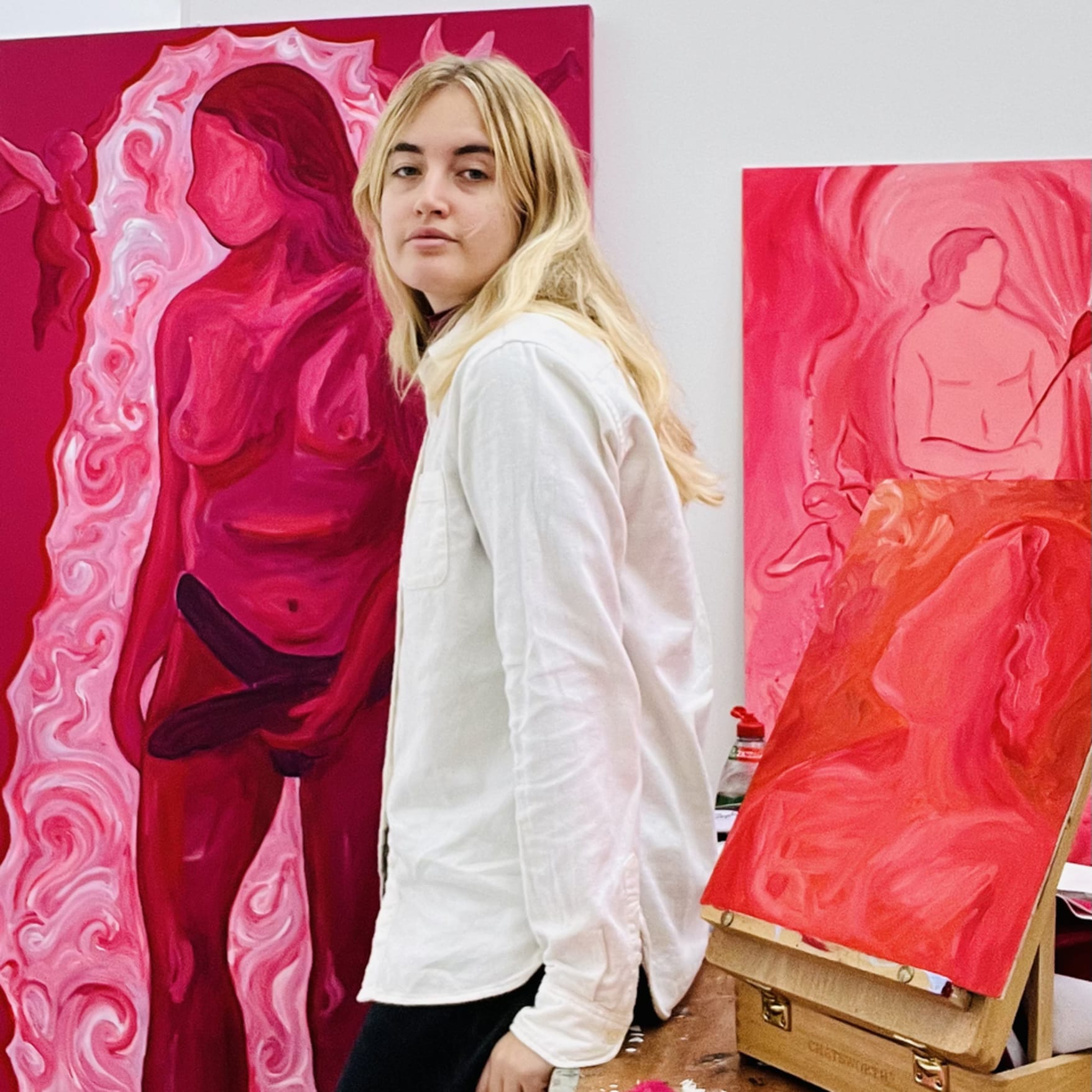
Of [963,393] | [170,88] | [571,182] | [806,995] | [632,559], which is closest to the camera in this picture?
[806,995]

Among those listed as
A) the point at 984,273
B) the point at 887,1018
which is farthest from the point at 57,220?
the point at 887,1018

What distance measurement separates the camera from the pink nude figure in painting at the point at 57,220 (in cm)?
183

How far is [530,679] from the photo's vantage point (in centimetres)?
108

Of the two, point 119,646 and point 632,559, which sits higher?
point 632,559

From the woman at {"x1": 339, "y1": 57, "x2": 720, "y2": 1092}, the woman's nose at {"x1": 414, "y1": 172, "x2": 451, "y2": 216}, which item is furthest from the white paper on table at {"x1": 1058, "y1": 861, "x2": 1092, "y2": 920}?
the woman's nose at {"x1": 414, "y1": 172, "x2": 451, "y2": 216}

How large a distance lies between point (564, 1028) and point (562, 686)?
0.91 feet

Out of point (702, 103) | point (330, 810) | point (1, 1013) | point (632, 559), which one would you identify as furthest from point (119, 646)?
point (702, 103)

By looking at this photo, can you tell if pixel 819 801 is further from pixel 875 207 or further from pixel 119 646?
pixel 119 646

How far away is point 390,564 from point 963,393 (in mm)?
779

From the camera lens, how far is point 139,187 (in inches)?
71.5

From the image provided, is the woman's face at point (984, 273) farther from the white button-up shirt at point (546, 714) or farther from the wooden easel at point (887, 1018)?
the wooden easel at point (887, 1018)

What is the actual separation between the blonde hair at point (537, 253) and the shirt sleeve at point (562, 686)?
0.10m

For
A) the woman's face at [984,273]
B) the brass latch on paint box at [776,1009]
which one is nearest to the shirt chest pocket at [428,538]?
the brass latch on paint box at [776,1009]

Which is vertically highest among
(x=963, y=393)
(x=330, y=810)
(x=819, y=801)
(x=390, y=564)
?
(x=963, y=393)
